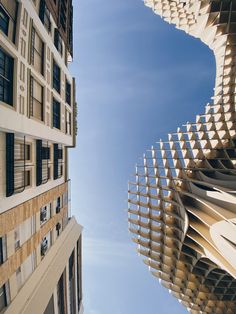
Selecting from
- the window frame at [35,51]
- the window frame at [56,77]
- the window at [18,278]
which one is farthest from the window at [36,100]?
the window at [18,278]

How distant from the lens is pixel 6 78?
17.3 meters

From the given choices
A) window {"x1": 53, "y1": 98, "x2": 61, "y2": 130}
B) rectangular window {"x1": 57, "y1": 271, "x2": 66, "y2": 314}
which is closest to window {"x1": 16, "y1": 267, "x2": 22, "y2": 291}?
rectangular window {"x1": 57, "y1": 271, "x2": 66, "y2": 314}

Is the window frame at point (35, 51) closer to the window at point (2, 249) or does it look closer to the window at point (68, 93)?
the window at point (68, 93)

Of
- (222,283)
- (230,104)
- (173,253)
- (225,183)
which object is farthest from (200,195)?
(222,283)

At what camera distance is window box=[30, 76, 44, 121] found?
21355 millimetres

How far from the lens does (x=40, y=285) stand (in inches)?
902

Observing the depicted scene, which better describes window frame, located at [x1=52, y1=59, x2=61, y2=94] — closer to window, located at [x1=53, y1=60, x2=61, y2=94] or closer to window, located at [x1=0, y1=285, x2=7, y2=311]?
window, located at [x1=53, y1=60, x2=61, y2=94]

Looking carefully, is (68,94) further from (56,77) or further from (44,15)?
(44,15)

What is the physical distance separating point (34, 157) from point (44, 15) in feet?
43.6

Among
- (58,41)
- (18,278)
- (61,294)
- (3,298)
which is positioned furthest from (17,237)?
(58,41)

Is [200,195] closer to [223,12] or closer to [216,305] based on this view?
[216,305]

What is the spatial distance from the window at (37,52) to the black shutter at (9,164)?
7287 millimetres

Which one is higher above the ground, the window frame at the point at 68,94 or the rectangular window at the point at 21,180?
the window frame at the point at 68,94

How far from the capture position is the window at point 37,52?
21788 mm
